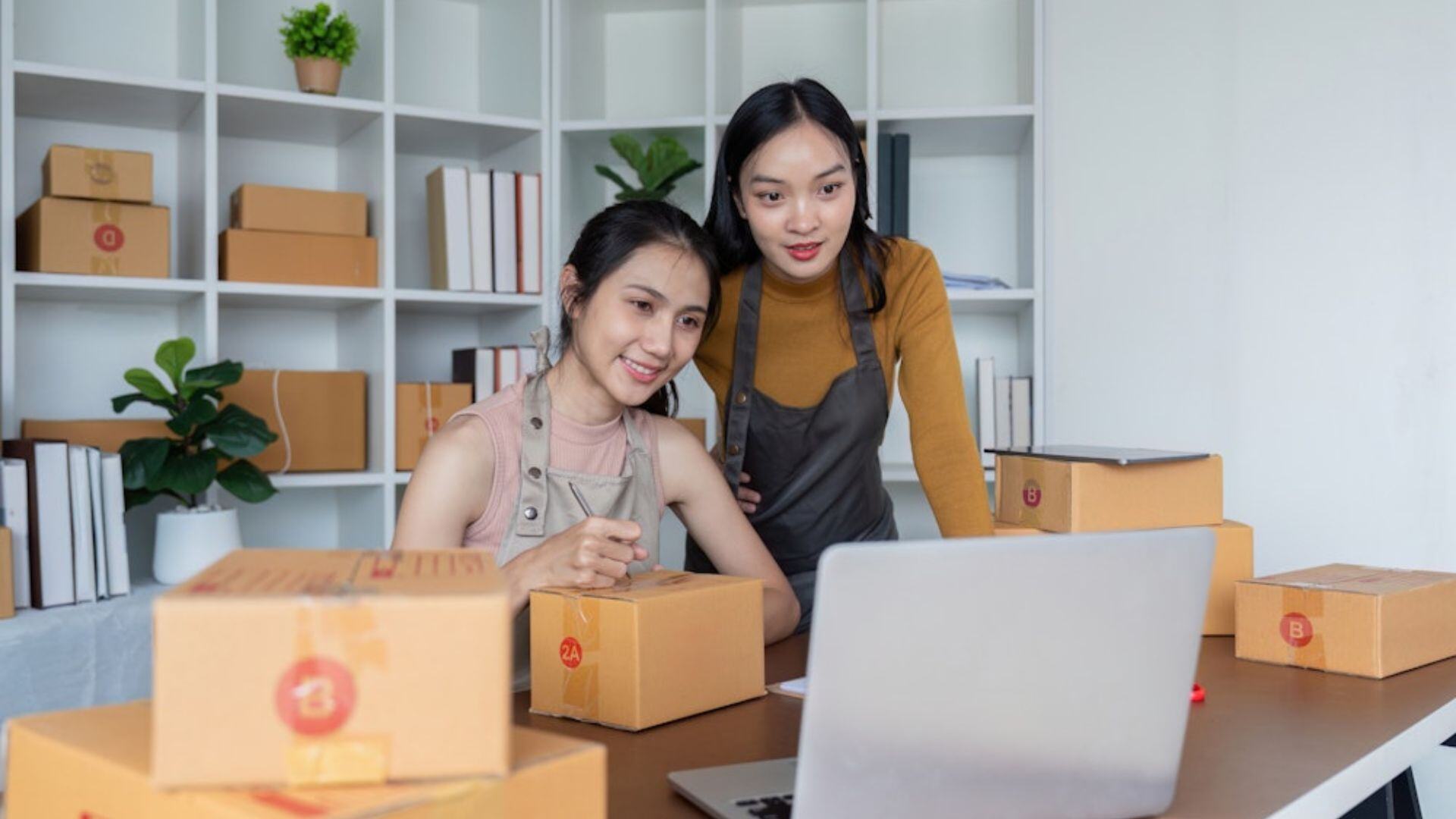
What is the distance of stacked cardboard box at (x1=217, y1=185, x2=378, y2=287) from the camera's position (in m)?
2.73

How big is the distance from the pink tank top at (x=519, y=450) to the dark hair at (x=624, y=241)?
69 millimetres

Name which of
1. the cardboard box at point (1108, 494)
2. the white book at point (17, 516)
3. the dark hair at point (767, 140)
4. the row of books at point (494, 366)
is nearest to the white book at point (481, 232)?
the row of books at point (494, 366)

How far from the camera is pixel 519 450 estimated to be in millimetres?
1478

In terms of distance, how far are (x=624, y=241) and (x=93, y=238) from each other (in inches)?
62.1

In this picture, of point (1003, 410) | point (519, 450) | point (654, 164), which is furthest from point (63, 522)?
point (1003, 410)

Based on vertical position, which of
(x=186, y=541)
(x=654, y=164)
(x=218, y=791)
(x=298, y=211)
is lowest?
(x=186, y=541)

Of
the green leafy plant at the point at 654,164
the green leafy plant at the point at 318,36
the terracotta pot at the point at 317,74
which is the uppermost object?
the green leafy plant at the point at 318,36

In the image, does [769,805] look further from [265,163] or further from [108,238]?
[265,163]

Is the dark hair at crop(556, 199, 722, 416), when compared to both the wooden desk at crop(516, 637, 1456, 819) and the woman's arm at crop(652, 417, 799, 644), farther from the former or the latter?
the wooden desk at crop(516, 637, 1456, 819)

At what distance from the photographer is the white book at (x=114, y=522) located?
2406 millimetres

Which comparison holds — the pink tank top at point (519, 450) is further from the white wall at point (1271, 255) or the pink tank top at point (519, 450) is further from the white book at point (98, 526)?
the white wall at point (1271, 255)

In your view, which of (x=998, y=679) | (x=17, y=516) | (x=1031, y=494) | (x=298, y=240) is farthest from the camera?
(x=298, y=240)

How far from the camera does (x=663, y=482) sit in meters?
1.59

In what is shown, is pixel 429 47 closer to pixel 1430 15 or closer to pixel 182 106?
pixel 182 106
